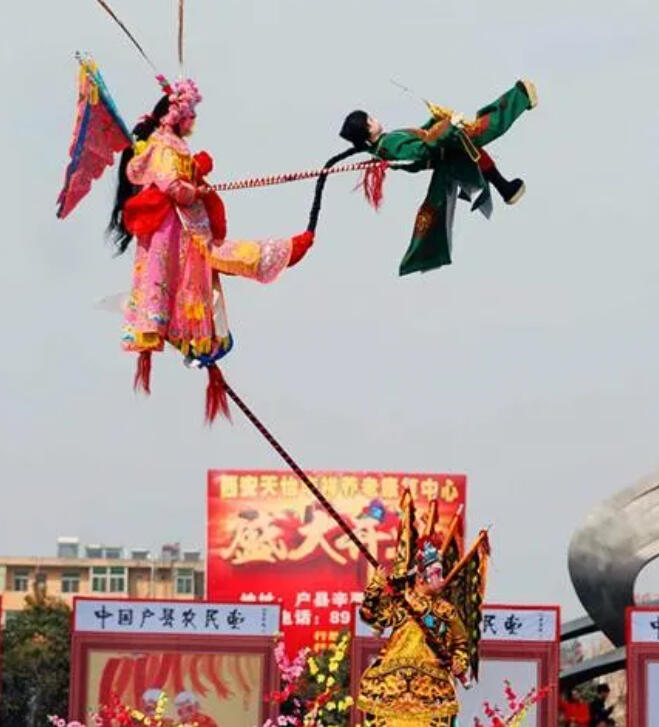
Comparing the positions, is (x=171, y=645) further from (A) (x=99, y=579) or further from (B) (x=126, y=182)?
(A) (x=99, y=579)

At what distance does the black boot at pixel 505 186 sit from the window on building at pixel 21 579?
48.5 metres

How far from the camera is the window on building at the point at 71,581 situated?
54500 mm

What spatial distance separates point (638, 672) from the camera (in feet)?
41.9

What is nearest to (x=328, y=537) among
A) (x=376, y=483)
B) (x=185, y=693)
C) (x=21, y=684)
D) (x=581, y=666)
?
(x=376, y=483)

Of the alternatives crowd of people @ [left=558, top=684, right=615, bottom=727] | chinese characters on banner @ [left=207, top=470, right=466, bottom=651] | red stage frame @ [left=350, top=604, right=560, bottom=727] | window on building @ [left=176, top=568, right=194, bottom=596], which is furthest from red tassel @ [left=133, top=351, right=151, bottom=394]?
window on building @ [left=176, top=568, right=194, bottom=596]

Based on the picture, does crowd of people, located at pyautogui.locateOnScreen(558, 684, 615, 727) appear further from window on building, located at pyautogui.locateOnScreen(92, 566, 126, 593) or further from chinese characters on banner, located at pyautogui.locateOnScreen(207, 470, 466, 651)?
window on building, located at pyautogui.locateOnScreen(92, 566, 126, 593)

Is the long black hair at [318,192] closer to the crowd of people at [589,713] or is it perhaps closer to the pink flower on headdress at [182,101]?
the pink flower on headdress at [182,101]

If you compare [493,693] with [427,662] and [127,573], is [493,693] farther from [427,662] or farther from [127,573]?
[127,573]

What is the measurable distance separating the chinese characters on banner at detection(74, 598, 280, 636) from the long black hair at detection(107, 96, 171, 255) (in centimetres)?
603

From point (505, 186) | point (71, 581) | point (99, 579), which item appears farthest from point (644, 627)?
point (71, 581)

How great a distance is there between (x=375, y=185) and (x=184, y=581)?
47.8 m

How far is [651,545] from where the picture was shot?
17.0 metres

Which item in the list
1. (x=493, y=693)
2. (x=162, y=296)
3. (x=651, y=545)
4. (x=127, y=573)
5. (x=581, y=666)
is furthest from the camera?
(x=127, y=573)

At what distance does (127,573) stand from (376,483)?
24267mm
